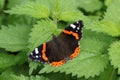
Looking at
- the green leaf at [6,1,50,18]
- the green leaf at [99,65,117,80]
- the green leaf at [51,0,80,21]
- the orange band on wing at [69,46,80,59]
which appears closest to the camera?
the orange band on wing at [69,46,80,59]

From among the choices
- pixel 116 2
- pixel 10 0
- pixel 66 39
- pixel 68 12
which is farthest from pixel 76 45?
pixel 10 0

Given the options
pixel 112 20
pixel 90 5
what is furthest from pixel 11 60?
pixel 90 5

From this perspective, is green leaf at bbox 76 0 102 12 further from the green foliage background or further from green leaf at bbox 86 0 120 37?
green leaf at bbox 86 0 120 37

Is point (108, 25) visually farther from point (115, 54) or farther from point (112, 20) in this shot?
point (115, 54)

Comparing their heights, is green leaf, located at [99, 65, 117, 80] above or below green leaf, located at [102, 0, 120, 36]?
below

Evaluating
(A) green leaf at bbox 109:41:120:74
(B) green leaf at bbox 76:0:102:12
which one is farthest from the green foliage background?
(B) green leaf at bbox 76:0:102:12

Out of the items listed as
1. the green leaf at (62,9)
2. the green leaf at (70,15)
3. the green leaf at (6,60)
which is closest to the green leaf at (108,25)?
the green leaf at (70,15)

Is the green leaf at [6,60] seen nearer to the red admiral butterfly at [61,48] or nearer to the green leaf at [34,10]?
the green leaf at [34,10]
